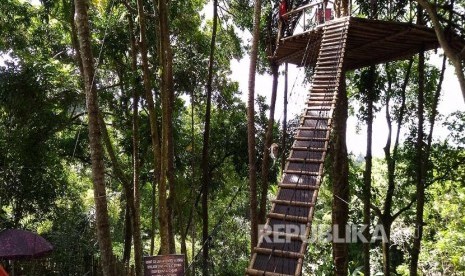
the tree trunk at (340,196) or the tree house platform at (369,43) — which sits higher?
the tree house platform at (369,43)

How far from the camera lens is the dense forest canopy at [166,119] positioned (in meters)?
7.10

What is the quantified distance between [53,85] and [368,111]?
20.8ft

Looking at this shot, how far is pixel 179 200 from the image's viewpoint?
10.4 meters

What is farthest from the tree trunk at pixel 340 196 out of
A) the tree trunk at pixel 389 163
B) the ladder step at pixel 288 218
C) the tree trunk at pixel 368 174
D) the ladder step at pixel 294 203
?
the ladder step at pixel 288 218

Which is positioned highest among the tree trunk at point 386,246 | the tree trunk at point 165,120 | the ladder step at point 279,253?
the tree trunk at point 165,120

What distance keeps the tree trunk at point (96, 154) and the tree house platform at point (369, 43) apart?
11.2 feet

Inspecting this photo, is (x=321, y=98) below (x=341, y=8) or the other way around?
below

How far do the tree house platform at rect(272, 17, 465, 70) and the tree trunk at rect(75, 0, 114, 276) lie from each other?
3429mm

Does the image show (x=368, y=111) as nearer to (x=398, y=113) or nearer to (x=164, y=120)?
(x=398, y=113)

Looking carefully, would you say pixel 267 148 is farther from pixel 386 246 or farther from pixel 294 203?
pixel 386 246

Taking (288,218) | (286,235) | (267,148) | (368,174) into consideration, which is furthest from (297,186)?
(368,174)

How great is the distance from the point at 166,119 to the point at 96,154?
164 cm

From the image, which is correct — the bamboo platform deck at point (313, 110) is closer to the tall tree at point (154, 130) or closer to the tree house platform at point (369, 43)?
the tree house platform at point (369, 43)

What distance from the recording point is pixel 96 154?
4.42 metres
